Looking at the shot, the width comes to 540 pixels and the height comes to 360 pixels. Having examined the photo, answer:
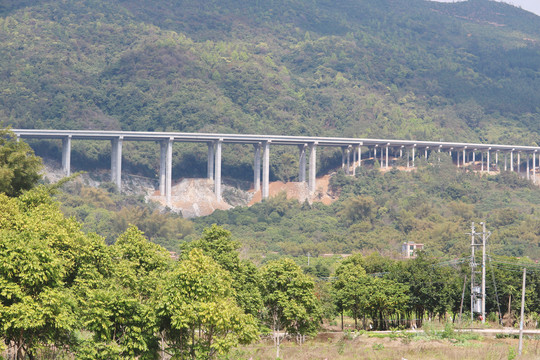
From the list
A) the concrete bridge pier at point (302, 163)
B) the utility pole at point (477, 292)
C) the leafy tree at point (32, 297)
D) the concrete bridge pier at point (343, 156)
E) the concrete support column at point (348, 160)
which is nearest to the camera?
the leafy tree at point (32, 297)

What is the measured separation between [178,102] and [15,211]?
10778cm

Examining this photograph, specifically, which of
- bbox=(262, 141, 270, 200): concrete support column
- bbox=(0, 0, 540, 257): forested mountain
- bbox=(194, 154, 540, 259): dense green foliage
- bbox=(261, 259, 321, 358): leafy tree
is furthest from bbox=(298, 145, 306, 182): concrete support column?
bbox=(261, 259, 321, 358): leafy tree

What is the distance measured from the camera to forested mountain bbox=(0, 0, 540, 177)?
143 meters

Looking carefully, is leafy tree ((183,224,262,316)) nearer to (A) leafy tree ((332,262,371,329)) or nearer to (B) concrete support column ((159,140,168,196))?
(A) leafy tree ((332,262,371,329))

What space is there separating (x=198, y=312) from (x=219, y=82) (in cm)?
12855

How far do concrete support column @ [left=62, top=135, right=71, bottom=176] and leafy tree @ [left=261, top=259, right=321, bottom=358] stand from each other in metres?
77.2

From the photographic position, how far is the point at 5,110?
137m

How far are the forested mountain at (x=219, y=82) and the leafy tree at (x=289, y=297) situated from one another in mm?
90249

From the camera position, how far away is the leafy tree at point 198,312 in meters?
29.6

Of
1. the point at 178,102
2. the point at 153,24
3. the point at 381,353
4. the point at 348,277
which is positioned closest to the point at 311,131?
the point at 178,102

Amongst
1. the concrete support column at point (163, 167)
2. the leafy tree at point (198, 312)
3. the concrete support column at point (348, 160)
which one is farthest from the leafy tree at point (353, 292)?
the concrete support column at point (348, 160)

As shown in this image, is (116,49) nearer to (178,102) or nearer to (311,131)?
(178,102)

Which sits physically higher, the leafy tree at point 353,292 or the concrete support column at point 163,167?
the concrete support column at point 163,167

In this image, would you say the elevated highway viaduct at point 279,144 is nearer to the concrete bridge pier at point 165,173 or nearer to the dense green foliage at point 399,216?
the concrete bridge pier at point 165,173
